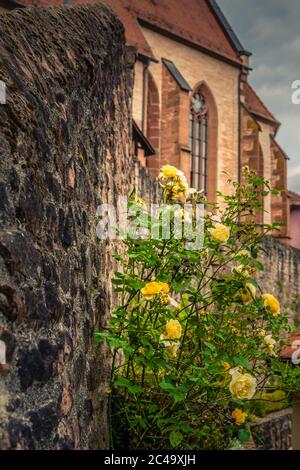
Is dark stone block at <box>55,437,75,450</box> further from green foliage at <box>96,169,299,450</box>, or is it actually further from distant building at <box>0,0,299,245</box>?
distant building at <box>0,0,299,245</box>

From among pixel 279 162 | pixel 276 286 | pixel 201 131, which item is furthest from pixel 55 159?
pixel 279 162

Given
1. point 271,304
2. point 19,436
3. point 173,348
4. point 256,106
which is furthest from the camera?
point 256,106

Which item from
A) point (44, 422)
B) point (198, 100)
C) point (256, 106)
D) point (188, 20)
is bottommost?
point (44, 422)

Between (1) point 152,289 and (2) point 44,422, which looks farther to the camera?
(1) point 152,289

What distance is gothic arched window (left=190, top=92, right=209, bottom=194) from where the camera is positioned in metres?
25.4

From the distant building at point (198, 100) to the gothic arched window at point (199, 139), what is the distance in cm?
4

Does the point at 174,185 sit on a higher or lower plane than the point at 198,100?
lower

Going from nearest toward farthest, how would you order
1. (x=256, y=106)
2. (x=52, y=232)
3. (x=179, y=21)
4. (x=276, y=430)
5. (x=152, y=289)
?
(x=52, y=232), (x=152, y=289), (x=276, y=430), (x=179, y=21), (x=256, y=106)

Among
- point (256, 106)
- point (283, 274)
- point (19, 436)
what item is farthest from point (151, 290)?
point (256, 106)

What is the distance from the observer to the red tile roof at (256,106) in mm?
29317

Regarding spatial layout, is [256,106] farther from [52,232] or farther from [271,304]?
[52,232]

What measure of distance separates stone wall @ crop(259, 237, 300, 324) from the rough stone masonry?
14616mm

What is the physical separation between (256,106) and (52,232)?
27.9 metres

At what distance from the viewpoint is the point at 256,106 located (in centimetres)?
2972
